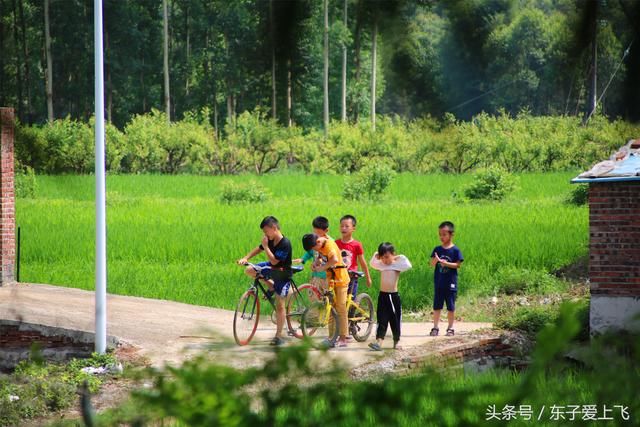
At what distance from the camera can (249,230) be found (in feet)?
48.5

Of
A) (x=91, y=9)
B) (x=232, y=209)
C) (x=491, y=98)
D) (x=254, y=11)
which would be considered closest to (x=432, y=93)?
(x=491, y=98)

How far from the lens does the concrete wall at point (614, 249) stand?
8.31 m

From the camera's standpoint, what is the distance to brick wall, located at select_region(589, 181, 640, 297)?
8.36 meters

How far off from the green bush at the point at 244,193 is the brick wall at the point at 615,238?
9098 millimetres

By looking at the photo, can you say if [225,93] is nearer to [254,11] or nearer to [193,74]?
[254,11]

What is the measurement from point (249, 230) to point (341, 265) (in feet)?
26.3

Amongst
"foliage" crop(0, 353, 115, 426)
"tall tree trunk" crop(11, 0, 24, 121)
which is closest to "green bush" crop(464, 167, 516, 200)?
"foliage" crop(0, 353, 115, 426)

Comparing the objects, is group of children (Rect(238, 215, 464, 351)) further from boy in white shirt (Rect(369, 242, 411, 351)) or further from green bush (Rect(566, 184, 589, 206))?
green bush (Rect(566, 184, 589, 206))

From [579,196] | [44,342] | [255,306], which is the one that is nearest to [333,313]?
[255,306]

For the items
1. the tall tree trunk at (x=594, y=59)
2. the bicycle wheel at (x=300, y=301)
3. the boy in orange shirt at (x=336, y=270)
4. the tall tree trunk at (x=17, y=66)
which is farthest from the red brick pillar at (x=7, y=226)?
the tall tree trunk at (x=594, y=59)

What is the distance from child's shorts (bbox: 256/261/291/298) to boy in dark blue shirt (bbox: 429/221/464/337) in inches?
38.1

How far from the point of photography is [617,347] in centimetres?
115

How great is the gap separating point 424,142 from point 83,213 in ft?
52.9

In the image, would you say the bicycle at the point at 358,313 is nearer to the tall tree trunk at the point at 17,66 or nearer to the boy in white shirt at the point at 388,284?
the boy in white shirt at the point at 388,284
